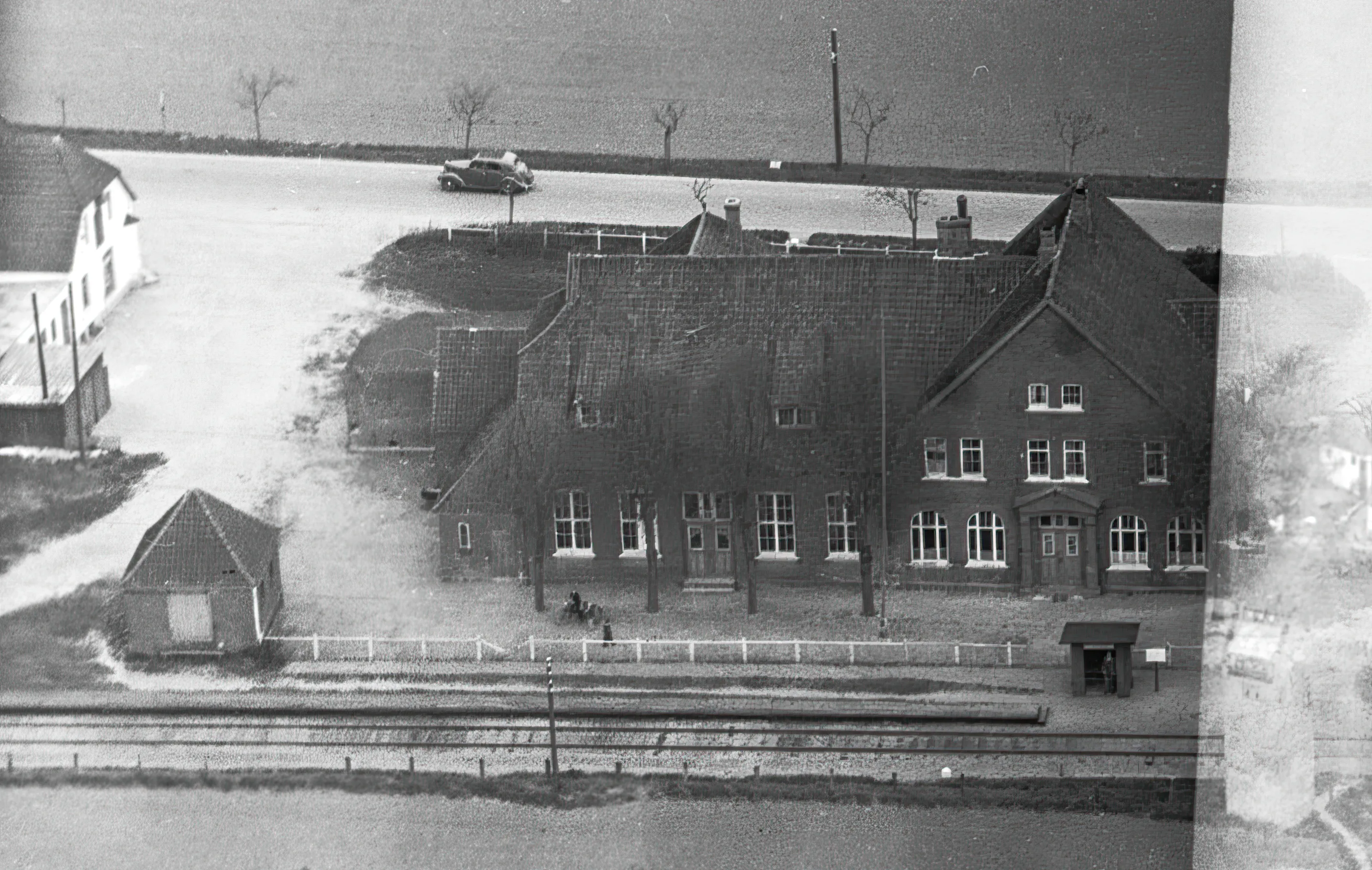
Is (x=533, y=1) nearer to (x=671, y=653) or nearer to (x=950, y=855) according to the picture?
(x=671, y=653)

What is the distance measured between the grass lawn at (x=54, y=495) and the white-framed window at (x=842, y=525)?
3715 millimetres

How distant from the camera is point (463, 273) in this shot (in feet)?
63.9

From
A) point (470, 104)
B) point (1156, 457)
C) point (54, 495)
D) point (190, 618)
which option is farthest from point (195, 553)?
point (1156, 457)

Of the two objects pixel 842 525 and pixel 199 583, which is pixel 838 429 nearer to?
pixel 842 525

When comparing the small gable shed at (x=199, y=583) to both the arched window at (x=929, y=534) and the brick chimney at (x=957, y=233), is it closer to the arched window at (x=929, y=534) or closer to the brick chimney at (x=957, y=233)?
the arched window at (x=929, y=534)

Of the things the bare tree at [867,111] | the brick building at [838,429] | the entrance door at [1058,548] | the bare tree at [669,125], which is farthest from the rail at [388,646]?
the bare tree at [867,111]

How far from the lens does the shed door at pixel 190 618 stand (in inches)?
712

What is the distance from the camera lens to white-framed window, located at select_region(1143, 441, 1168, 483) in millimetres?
17703

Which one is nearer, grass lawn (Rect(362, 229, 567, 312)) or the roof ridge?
the roof ridge

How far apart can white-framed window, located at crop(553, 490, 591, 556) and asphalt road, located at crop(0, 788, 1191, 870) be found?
1508 millimetres

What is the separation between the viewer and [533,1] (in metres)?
19.9

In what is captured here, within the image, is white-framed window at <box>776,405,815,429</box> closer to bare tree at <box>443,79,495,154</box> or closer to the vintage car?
the vintage car

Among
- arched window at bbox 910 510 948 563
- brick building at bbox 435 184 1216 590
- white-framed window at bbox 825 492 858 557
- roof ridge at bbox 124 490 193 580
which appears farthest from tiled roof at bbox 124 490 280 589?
arched window at bbox 910 510 948 563

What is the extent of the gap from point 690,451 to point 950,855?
8.19 ft
